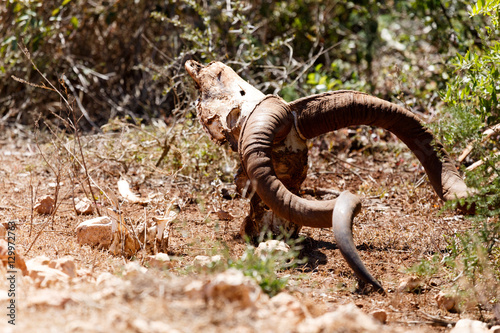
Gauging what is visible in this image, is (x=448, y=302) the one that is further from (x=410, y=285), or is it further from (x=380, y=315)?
(x=380, y=315)

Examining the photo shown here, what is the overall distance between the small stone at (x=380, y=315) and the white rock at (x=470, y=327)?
0.39 meters

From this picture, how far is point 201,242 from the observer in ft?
15.1

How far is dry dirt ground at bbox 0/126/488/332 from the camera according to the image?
2523 mm

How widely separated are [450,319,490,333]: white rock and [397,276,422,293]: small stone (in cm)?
59

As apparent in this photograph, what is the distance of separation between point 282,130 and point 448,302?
1.70 m

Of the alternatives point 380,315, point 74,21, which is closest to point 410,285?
point 380,315

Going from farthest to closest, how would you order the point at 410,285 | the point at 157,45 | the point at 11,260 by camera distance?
1. the point at 157,45
2. the point at 410,285
3. the point at 11,260

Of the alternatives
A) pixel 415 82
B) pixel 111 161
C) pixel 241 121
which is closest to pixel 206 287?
pixel 241 121

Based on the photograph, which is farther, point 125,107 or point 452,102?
point 125,107

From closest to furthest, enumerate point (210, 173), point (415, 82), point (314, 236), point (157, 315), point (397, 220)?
point (157, 315) → point (314, 236) → point (397, 220) → point (210, 173) → point (415, 82)

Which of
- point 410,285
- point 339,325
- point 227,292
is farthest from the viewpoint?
point 410,285

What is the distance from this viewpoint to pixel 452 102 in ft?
15.8

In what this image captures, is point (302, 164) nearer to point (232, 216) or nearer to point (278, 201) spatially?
point (278, 201)

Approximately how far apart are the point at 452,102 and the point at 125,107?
19.0 feet
